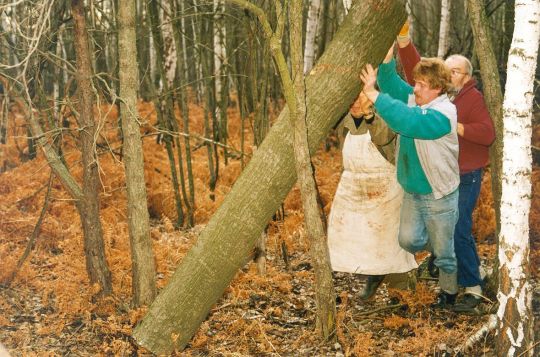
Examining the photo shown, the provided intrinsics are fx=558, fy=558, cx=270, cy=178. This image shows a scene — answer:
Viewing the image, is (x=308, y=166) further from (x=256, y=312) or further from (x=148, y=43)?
(x=148, y=43)

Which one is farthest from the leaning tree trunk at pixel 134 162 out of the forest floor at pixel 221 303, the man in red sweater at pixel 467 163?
the man in red sweater at pixel 467 163

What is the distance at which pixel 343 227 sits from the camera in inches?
Answer: 188

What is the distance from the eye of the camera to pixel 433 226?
14.8ft

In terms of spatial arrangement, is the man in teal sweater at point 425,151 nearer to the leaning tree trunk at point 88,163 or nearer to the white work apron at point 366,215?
the white work apron at point 366,215

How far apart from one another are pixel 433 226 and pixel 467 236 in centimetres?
63

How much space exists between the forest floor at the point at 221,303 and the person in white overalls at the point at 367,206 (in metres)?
0.41

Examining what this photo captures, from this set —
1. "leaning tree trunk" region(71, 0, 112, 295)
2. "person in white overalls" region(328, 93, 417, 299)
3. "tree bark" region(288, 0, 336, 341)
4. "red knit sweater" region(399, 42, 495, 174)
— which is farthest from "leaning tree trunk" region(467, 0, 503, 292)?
"leaning tree trunk" region(71, 0, 112, 295)

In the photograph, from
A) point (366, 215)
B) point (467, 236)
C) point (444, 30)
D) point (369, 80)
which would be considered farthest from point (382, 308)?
point (444, 30)

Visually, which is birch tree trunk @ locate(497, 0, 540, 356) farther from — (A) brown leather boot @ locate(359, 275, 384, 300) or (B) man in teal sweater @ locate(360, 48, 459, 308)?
(A) brown leather boot @ locate(359, 275, 384, 300)

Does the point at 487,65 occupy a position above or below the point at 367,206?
above

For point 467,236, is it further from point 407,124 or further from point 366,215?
point 407,124

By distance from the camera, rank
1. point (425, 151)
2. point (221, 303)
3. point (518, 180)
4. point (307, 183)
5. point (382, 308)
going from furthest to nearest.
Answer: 1. point (221, 303)
2. point (382, 308)
3. point (425, 151)
4. point (307, 183)
5. point (518, 180)

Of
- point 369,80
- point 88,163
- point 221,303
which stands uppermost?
point 369,80

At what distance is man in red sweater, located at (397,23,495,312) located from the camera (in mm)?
4895
